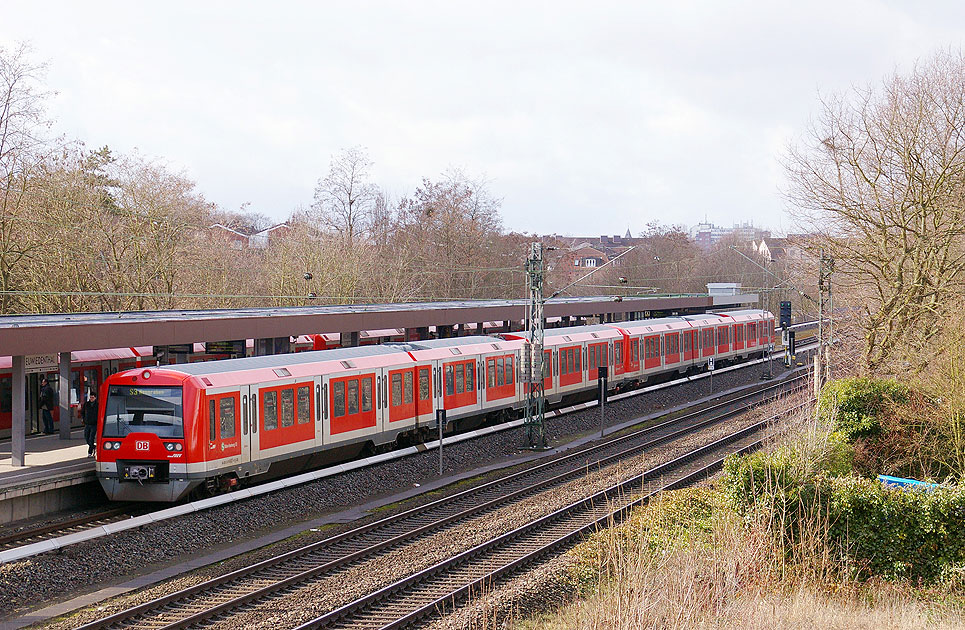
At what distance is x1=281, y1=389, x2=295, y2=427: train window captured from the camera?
18328 millimetres

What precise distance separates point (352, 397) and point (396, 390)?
1.89 metres

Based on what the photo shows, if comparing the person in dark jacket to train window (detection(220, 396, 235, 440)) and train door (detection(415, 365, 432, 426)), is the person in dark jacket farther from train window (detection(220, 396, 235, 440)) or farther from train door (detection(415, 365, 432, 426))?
train door (detection(415, 365, 432, 426))

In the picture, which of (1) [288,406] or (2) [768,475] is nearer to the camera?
(2) [768,475]

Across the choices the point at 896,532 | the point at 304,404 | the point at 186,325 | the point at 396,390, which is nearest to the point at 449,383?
the point at 396,390

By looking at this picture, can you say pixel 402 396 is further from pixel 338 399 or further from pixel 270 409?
pixel 270 409

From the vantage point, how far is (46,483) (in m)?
16.0

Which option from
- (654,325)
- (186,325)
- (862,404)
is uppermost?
(186,325)

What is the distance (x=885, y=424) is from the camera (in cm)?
2231

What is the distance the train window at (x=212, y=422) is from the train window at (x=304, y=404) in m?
2.50

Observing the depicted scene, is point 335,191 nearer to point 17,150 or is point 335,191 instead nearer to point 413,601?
point 17,150

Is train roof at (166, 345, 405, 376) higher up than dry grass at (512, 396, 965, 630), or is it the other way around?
train roof at (166, 345, 405, 376)

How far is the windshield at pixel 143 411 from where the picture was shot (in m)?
16.2

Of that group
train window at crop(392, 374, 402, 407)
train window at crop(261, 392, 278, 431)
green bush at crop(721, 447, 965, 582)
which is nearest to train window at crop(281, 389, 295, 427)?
train window at crop(261, 392, 278, 431)

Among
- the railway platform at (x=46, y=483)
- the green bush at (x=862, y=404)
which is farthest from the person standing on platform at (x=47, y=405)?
the green bush at (x=862, y=404)
